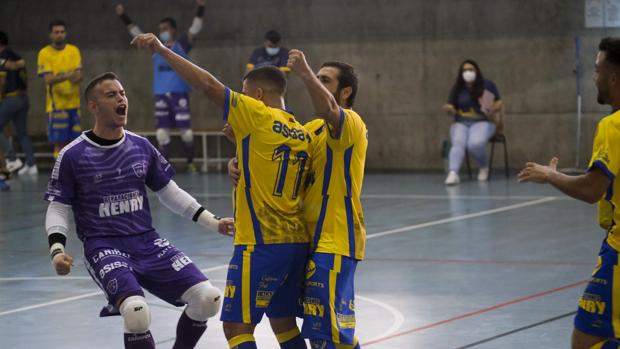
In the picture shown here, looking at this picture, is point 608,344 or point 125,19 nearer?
point 608,344

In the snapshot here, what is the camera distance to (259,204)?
6121mm

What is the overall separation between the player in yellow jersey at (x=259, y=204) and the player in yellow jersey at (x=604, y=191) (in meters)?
1.25

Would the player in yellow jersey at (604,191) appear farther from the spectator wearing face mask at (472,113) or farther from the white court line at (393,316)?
the spectator wearing face mask at (472,113)

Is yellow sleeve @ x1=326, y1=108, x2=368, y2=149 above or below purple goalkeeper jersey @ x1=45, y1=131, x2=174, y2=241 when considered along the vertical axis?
above

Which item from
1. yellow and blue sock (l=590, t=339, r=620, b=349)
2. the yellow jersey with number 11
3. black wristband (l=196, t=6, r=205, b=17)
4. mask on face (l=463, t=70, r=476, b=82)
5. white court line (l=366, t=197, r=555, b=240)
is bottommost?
white court line (l=366, t=197, r=555, b=240)

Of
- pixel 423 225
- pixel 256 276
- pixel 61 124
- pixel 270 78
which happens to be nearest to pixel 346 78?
pixel 270 78

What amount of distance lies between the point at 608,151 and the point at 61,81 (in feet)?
49.2

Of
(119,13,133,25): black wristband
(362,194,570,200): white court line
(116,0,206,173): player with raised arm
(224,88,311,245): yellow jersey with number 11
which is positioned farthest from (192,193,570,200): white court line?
(224,88,311,245): yellow jersey with number 11

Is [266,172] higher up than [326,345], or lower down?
higher up

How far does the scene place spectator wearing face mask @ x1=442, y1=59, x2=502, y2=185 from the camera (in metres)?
18.6

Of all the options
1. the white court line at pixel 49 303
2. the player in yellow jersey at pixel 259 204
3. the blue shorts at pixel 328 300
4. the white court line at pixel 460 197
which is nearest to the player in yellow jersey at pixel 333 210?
the blue shorts at pixel 328 300

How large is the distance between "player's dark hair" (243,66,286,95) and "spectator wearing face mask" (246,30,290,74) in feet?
44.9

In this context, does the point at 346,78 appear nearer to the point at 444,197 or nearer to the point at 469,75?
the point at 444,197

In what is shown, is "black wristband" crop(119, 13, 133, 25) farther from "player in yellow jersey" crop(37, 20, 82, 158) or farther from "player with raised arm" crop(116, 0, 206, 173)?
"player in yellow jersey" crop(37, 20, 82, 158)
